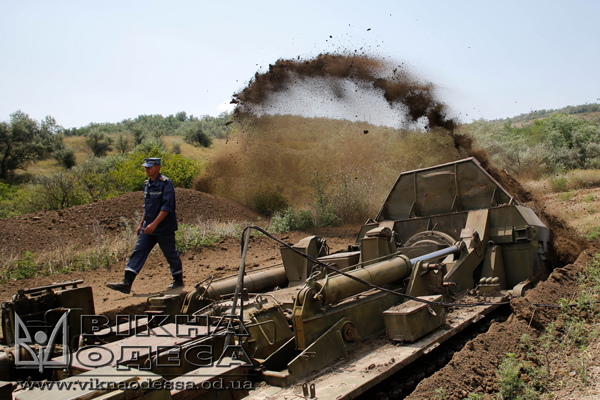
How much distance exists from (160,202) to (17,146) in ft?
117

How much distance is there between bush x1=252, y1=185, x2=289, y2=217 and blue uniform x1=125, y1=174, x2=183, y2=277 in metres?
10.4

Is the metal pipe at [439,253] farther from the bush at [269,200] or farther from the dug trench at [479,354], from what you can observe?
the bush at [269,200]

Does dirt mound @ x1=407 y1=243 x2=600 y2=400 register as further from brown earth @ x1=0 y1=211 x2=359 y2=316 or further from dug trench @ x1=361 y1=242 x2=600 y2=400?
brown earth @ x1=0 y1=211 x2=359 y2=316

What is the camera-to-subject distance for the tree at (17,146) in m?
36.5

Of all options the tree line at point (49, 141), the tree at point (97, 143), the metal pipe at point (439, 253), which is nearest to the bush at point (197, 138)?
the tree line at point (49, 141)

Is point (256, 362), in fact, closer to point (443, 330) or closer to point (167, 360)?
point (167, 360)

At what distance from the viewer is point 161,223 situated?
7562mm

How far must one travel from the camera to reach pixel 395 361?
4.14 meters

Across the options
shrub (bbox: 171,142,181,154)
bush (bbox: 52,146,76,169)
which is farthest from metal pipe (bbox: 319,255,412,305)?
bush (bbox: 52,146,76,169)

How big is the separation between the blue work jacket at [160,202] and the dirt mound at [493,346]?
4836 millimetres

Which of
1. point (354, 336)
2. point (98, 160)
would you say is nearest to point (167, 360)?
point (354, 336)

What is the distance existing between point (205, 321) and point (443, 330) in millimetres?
2440

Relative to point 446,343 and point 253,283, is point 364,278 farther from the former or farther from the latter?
point 253,283

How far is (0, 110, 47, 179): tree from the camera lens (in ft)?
120
